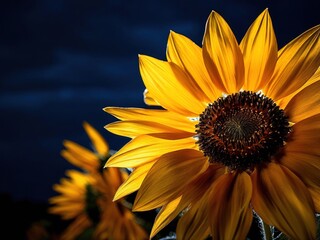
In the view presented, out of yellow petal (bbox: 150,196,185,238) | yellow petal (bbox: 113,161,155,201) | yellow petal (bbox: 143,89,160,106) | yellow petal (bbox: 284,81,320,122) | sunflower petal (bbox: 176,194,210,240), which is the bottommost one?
sunflower petal (bbox: 176,194,210,240)

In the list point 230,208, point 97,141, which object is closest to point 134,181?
point 230,208

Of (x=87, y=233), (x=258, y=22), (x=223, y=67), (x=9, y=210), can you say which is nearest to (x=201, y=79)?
(x=223, y=67)

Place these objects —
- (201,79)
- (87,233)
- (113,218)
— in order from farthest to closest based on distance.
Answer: (87,233) < (113,218) < (201,79)

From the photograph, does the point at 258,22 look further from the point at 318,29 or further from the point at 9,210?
the point at 9,210

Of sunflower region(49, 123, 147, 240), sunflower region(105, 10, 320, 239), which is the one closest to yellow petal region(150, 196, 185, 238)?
sunflower region(105, 10, 320, 239)

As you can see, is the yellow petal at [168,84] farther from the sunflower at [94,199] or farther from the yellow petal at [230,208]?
the sunflower at [94,199]

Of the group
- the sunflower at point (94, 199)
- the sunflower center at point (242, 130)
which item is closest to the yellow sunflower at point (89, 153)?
the sunflower at point (94, 199)

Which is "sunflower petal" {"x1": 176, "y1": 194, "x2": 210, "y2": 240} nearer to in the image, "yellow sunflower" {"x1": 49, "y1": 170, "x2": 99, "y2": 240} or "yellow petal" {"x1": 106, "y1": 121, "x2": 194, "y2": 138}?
"yellow petal" {"x1": 106, "y1": 121, "x2": 194, "y2": 138}
